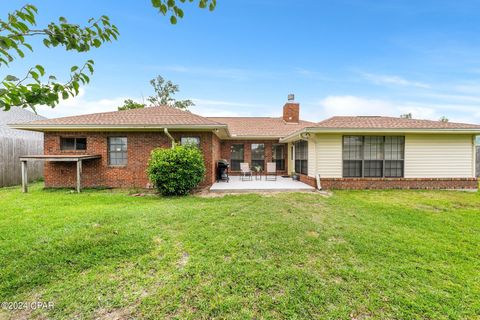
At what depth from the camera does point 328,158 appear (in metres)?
9.18

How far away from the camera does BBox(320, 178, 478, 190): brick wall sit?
9094mm

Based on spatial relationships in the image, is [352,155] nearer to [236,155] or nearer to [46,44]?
[236,155]

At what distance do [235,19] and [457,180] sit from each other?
39.3 feet

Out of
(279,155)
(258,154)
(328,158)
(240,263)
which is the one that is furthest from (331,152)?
(240,263)

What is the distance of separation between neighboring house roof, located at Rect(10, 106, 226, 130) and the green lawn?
4.14 meters

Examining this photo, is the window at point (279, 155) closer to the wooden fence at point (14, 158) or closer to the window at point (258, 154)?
the window at point (258, 154)

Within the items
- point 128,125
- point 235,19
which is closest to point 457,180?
point 235,19

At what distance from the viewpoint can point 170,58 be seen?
42.4 feet

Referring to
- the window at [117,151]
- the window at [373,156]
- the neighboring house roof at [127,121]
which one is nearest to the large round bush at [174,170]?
the neighboring house roof at [127,121]

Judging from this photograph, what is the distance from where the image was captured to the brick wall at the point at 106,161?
30.7 feet

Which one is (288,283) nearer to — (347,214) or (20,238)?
(347,214)

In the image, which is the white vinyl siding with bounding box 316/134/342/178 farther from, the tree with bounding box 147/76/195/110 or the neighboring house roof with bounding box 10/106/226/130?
the tree with bounding box 147/76/195/110

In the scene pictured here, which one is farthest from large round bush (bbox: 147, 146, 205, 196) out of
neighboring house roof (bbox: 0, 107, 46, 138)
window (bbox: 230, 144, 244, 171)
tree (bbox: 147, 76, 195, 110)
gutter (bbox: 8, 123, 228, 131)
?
tree (bbox: 147, 76, 195, 110)

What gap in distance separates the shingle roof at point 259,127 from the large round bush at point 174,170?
5529mm
